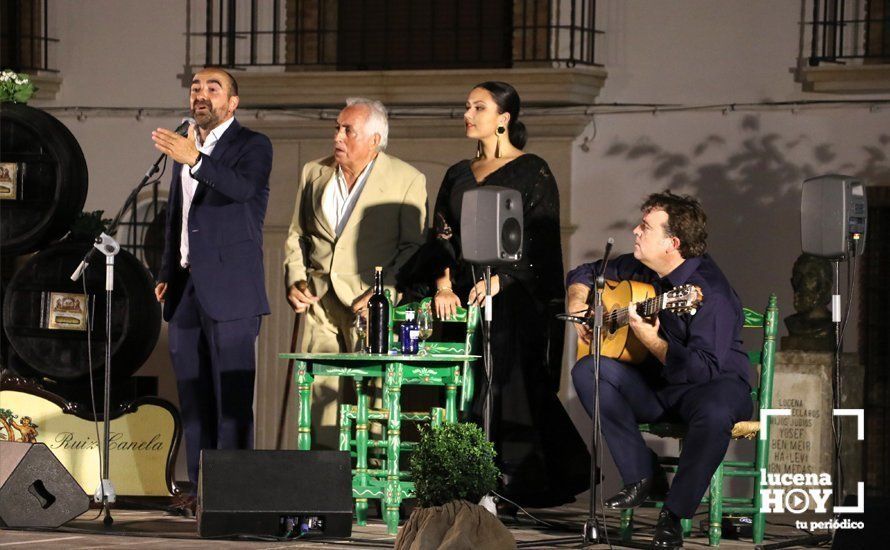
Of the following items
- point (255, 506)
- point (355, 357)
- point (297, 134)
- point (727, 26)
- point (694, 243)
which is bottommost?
point (255, 506)

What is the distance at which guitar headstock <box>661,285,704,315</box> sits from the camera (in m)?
5.84

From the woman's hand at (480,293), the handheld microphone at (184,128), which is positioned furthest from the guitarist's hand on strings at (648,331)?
the handheld microphone at (184,128)

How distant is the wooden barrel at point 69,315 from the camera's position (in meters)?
7.64

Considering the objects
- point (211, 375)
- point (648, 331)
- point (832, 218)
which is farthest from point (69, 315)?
point (832, 218)

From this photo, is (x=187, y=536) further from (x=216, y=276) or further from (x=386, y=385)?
(x=216, y=276)

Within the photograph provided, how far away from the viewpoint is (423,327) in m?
6.53

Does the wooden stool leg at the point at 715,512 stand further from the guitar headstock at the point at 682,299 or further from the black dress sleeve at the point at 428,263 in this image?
the black dress sleeve at the point at 428,263

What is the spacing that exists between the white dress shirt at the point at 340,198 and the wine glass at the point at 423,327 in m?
0.55

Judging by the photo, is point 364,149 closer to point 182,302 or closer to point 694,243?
point 182,302

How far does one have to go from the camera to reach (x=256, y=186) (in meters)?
6.64

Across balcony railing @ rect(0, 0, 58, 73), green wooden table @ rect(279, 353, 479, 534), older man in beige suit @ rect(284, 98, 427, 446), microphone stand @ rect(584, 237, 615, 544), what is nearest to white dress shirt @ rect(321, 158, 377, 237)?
older man in beige suit @ rect(284, 98, 427, 446)

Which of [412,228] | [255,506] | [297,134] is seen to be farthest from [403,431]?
[297,134]

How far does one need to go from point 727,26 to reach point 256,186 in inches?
171

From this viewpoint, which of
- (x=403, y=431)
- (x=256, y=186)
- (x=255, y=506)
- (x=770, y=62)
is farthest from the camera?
(x=770, y=62)
